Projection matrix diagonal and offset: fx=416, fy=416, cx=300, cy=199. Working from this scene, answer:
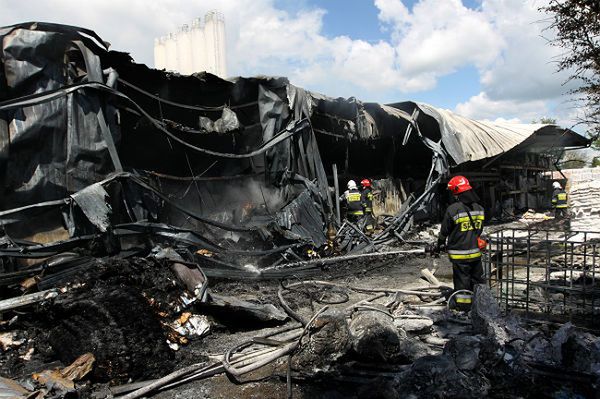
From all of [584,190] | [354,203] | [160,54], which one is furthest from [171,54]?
[584,190]

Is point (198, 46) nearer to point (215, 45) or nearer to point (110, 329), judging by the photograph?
point (215, 45)

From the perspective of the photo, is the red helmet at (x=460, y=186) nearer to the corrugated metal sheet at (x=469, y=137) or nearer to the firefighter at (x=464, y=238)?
the firefighter at (x=464, y=238)

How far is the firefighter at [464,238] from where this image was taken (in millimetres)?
4984

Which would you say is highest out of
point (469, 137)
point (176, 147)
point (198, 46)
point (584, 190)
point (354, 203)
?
point (198, 46)

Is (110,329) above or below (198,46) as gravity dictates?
below

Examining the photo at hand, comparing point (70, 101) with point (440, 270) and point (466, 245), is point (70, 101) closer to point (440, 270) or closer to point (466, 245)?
point (466, 245)

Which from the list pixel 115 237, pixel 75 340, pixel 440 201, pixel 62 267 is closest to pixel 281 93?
pixel 115 237

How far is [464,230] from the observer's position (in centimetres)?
500

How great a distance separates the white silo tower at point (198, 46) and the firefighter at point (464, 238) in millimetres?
9592

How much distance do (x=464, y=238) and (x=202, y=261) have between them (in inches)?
144

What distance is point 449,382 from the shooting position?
2.88 meters

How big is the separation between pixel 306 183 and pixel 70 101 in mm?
4662

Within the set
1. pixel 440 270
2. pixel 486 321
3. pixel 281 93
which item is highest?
pixel 281 93

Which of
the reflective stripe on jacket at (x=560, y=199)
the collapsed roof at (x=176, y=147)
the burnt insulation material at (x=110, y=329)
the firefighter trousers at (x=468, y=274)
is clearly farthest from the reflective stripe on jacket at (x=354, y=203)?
the reflective stripe on jacket at (x=560, y=199)
